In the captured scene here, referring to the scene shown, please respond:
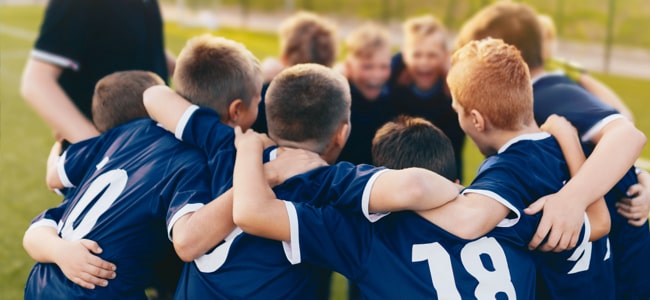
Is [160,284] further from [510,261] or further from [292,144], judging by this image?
[510,261]

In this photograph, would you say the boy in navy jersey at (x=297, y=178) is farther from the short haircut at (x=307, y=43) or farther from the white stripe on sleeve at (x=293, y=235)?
the short haircut at (x=307, y=43)

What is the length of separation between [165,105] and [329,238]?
0.84m

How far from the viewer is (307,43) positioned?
3.98 m

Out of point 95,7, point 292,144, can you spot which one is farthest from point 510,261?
point 95,7

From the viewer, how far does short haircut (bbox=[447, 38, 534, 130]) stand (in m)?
2.39

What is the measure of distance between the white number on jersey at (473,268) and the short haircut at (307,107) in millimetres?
533

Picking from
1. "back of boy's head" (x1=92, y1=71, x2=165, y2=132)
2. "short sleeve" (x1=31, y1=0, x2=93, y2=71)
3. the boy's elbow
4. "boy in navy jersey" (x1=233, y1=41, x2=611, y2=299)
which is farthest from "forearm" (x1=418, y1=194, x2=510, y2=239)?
"short sleeve" (x1=31, y1=0, x2=93, y2=71)

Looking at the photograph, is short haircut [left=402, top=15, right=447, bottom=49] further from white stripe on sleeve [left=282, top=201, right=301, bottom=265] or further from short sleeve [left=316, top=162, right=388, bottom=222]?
white stripe on sleeve [left=282, top=201, right=301, bottom=265]

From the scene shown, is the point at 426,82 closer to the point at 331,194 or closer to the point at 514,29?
the point at 514,29

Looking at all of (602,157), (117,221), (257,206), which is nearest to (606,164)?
(602,157)

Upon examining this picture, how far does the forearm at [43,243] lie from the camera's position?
2.49 m

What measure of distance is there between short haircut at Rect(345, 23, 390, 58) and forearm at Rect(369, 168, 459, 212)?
202 cm

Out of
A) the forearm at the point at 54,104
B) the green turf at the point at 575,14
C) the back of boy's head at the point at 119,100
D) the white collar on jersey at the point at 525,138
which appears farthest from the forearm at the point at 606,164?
the green turf at the point at 575,14

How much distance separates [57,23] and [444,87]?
A: 218 centimetres
